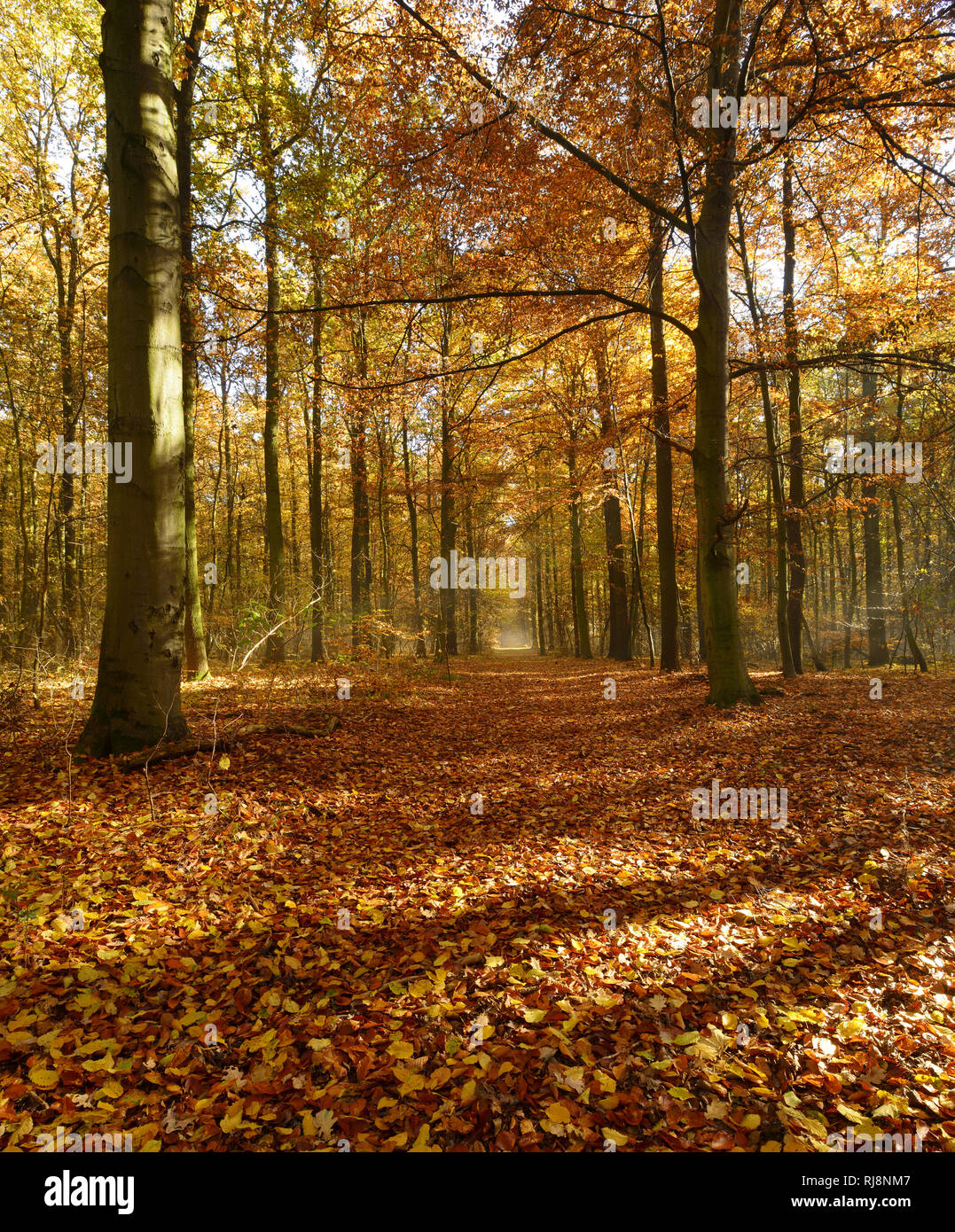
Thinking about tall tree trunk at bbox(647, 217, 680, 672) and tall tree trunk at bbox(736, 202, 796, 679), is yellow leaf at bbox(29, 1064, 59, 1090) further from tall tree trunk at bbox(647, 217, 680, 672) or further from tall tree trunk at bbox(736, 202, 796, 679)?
tall tree trunk at bbox(647, 217, 680, 672)

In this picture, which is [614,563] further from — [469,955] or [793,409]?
[469,955]

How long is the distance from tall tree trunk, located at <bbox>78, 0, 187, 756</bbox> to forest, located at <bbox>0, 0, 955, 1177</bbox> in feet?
0.12

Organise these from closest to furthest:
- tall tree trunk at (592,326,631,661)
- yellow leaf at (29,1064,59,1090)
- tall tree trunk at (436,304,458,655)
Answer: yellow leaf at (29,1064,59,1090), tall tree trunk at (436,304,458,655), tall tree trunk at (592,326,631,661)

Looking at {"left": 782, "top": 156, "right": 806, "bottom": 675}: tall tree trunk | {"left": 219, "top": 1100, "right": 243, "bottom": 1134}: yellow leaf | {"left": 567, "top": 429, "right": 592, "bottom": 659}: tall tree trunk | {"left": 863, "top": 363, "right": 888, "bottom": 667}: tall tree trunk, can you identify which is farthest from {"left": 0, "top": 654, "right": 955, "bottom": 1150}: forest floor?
{"left": 567, "top": 429, "right": 592, "bottom": 659}: tall tree trunk

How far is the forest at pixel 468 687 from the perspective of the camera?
2375 mm

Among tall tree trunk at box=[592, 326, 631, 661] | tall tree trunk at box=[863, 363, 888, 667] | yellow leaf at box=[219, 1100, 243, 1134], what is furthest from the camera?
tall tree trunk at box=[592, 326, 631, 661]

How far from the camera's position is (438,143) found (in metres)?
8.07

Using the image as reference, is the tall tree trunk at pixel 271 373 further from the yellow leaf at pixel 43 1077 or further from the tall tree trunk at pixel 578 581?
the tall tree trunk at pixel 578 581

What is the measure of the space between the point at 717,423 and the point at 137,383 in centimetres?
750

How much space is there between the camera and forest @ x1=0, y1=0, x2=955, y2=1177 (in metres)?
2.38

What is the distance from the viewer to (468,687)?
536 inches

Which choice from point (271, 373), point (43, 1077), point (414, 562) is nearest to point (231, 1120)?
point (43, 1077)
